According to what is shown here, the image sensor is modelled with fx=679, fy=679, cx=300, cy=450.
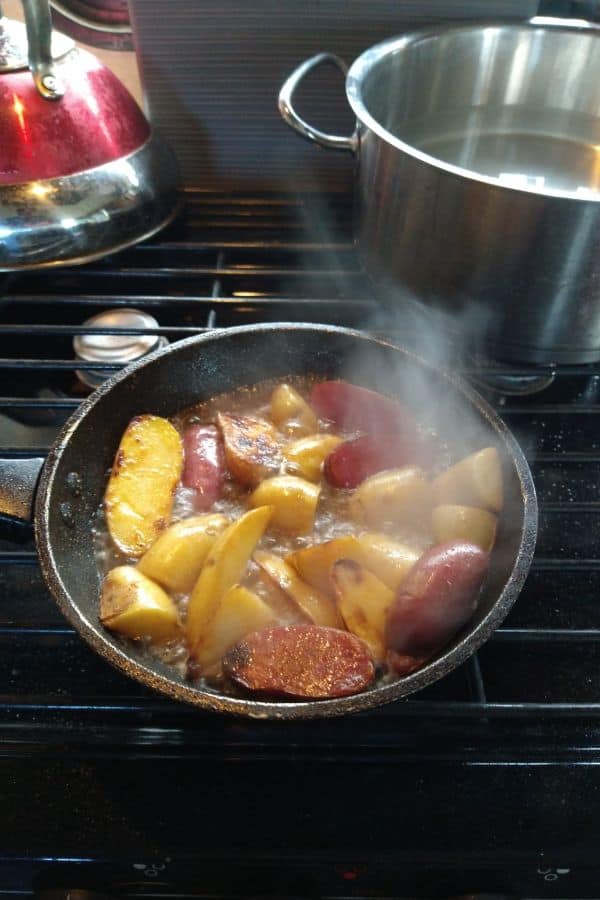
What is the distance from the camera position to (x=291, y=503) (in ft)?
2.45

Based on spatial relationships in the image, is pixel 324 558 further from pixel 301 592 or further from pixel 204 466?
pixel 204 466

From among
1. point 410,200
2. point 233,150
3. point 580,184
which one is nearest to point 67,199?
point 233,150

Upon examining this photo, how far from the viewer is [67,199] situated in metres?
1.02

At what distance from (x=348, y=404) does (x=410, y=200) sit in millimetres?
261

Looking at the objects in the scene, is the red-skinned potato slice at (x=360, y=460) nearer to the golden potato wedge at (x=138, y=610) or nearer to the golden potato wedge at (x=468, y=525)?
the golden potato wedge at (x=468, y=525)

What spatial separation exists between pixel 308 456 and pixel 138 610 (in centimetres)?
28

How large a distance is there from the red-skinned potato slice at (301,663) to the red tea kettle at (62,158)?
2.33 feet

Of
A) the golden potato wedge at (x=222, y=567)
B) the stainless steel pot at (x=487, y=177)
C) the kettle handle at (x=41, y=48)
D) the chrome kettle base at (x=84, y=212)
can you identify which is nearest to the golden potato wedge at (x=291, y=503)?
the golden potato wedge at (x=222, y=567)

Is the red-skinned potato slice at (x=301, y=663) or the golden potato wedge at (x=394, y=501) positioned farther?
the golden potato wedge at (x=394, y=501)

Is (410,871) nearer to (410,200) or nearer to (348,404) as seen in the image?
(348,404)

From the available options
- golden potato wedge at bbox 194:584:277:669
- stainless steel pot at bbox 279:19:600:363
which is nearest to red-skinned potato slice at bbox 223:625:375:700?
golden potato wedge at bbox 194:584:277:669

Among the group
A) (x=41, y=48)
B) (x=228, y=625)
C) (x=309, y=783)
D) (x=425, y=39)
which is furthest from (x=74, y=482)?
(x=425, y=39)

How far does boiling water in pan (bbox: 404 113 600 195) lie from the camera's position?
103cm

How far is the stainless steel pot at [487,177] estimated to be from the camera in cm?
77
